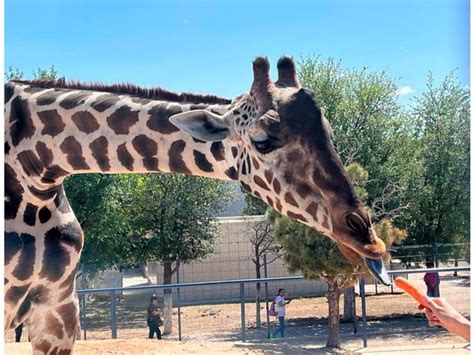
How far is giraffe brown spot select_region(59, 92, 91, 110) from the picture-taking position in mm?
1766

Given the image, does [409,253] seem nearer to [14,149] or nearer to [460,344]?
[460,344]

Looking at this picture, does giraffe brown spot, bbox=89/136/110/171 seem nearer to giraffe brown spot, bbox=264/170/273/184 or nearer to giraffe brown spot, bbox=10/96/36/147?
giraffe brown spot, bbox=10/96/36/147

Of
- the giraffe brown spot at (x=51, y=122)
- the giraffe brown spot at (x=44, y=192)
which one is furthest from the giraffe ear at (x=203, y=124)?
the giraffe brown spot at (x=44, y=192)

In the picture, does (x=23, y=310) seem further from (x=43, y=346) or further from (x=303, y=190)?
(x=303, y=190)

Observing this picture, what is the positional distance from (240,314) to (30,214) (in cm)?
575

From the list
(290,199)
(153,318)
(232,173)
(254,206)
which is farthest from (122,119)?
(254,206)

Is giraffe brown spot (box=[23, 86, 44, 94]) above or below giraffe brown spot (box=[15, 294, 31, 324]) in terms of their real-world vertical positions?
above

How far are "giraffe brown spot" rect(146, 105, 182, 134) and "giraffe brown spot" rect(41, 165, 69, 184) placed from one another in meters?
0.33

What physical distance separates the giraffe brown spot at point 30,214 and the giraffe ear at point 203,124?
58cm

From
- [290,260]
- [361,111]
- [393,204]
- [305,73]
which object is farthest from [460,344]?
[305,73]

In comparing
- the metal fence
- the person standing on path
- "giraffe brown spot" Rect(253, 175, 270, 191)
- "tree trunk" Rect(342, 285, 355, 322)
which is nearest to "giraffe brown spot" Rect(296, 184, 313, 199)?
"giraffe brown spot" Rect(253, 175, 270, 191)

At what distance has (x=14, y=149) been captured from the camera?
174 centimetres

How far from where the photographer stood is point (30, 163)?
1.74 m

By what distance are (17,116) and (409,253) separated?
8745 mm
